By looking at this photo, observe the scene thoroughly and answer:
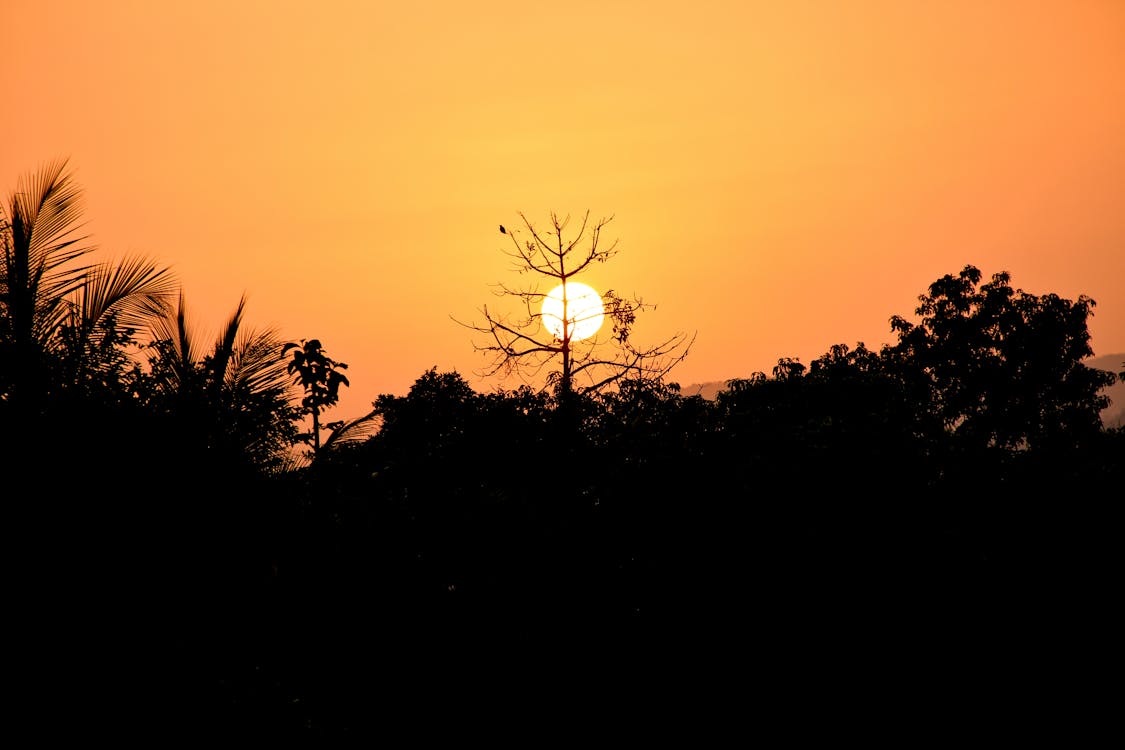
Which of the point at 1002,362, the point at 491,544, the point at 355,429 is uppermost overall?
the point at 1002,362

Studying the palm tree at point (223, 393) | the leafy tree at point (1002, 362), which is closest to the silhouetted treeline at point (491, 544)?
the palm tree at point (223, 393)

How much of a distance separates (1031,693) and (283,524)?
11.1 metres

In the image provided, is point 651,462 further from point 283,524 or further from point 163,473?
point 163,473

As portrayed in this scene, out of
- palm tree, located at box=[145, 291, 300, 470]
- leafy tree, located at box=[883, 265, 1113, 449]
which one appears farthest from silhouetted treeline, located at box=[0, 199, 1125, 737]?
leafy tree, located at box=[883, 265, 1113, 449]

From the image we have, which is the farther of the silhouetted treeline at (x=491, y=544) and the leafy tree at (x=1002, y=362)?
the leafy tree at (x=1002, y=362)

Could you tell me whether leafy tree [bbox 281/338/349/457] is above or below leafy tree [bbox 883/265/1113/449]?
below

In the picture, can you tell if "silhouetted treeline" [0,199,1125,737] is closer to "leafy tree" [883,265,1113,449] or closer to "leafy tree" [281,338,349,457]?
Result: "leafy tree" [281,338,349,457]

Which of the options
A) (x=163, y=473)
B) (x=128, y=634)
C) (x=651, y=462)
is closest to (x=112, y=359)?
(x=163, y=473)

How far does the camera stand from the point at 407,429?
24938 mm

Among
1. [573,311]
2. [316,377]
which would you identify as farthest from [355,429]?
[573,311]

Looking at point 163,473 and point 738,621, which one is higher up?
point 163,473

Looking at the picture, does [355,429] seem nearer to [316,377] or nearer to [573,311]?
[316,377]

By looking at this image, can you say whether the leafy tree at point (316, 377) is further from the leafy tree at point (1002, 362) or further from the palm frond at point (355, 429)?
the leafy tree at point (1002, 362)

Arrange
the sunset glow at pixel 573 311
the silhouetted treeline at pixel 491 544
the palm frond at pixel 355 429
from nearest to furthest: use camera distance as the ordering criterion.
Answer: the silhouetted treeline at pixel 491 544 → the palm frond at pixel 355 429 → the sunset glow at pixel 573 311
